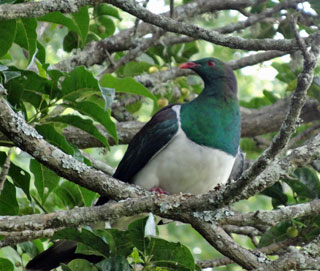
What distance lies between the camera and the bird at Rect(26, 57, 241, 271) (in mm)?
3652

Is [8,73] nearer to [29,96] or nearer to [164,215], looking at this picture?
[29,96]

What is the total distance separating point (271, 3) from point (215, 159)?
4.41 feet

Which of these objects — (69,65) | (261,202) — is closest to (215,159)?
(69,65)

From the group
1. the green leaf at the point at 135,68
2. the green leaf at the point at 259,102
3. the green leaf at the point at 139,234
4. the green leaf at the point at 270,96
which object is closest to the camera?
the green leaf at the point at 139,234

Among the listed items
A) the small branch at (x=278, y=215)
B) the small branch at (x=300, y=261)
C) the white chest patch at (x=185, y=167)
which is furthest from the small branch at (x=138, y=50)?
the small branch at (x=300, y=261)

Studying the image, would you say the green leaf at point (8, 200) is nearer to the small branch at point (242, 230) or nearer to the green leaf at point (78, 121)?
the green leaf at point (78, 121)

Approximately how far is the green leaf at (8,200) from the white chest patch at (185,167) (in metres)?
0.91

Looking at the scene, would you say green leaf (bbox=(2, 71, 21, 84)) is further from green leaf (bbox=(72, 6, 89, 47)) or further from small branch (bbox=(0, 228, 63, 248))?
green leaf (bbox=(72, 6, 89, 47))

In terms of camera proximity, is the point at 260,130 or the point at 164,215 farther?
the point at 260,130

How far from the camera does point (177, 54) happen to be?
4.87 meters

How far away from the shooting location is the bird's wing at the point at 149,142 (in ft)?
12.2

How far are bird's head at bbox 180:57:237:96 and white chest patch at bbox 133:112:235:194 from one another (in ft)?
1.87

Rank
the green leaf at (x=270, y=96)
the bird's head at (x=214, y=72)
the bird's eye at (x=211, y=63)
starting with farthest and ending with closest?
1. the green leaf at (x=270, y=96)
2. the bird's eye at (x=211, y=63)
3. the bird's head at (x=214, y=72)

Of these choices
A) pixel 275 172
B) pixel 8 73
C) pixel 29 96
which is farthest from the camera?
pixel 29 96
